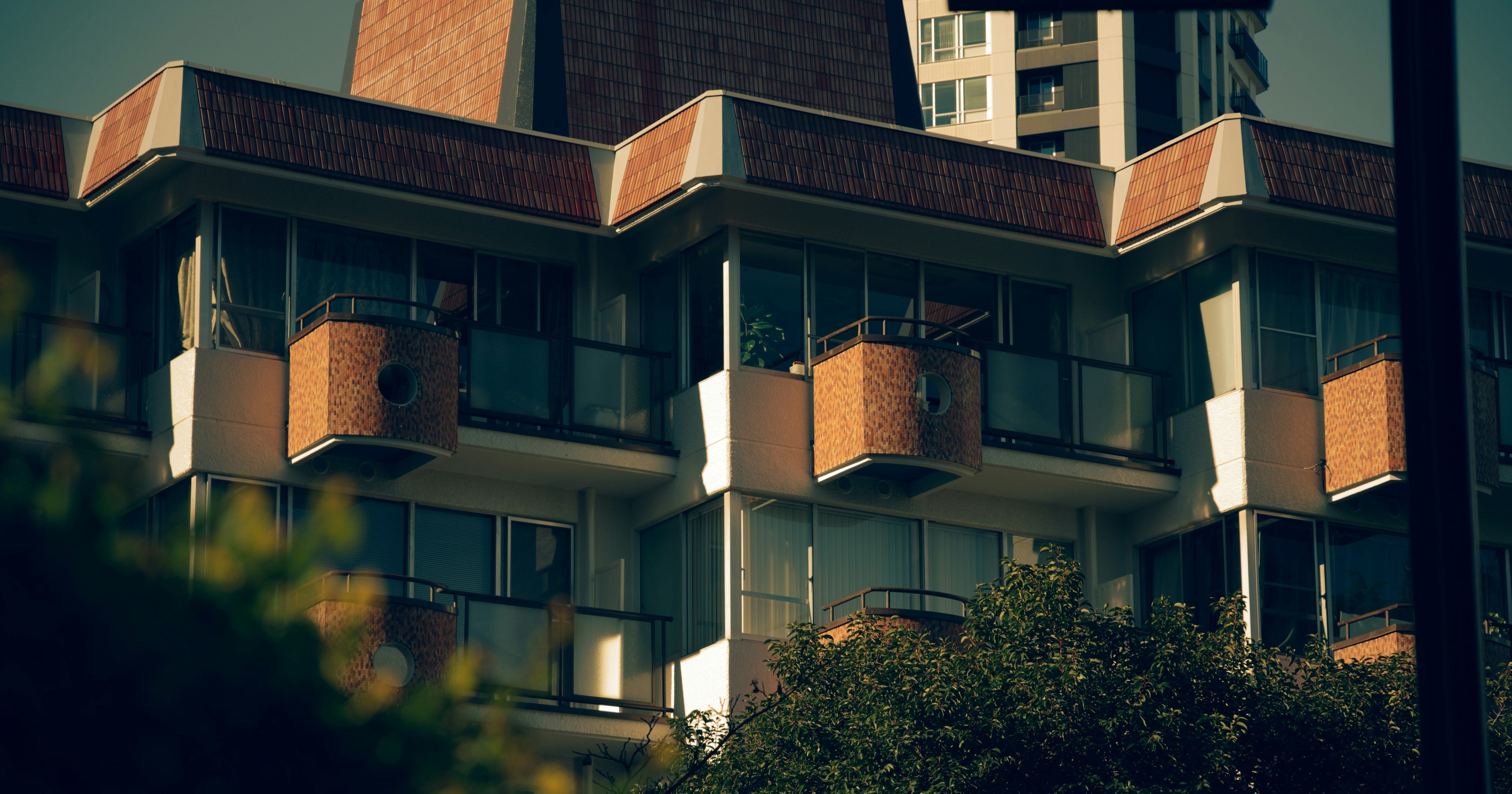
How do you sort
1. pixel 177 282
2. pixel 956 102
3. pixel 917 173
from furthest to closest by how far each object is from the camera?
pixel 956 102
pixel 917 173
pixel 177 282

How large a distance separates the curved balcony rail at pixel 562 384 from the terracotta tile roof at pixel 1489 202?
414 inches

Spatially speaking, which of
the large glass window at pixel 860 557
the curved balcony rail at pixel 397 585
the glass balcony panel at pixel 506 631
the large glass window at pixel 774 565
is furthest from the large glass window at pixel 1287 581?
the curved balcony rail at pixel 397 585

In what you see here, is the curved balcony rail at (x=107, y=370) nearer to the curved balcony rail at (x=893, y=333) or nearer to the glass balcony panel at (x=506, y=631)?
the glass balcony panel at (x=506, y=631)

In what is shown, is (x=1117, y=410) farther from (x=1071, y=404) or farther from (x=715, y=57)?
(x=715, y=57)

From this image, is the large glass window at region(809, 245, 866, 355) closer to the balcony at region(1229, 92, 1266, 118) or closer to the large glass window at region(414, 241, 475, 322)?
the large glass window at region(414, 241, 475, 322)

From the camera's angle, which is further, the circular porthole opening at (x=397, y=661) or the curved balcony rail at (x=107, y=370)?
the curved balcony rail at (x=107, y=370)

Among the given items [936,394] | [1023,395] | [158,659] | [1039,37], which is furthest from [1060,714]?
[1039,37]

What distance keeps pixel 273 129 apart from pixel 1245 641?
38.6ft

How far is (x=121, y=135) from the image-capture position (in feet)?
84.6

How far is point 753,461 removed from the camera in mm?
26641

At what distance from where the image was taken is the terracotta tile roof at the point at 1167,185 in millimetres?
27984

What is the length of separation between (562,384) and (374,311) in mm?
2342

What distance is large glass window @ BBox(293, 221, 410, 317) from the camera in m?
26.1

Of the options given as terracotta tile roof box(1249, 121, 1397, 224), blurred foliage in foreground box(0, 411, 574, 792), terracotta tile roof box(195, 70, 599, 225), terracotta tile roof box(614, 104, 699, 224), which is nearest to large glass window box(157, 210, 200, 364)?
terracotta tile roof box(195, 70, 599, 225)
